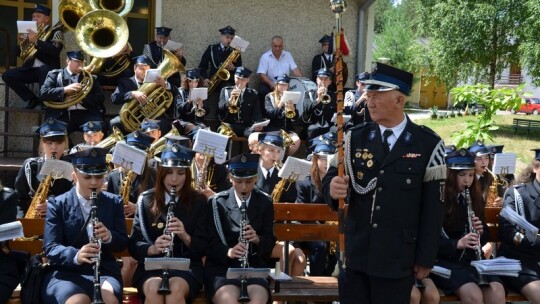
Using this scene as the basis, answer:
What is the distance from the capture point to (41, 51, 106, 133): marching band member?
10102mm

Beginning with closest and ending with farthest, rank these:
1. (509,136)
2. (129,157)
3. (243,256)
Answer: (243,256)
(129,157)
(509,136)

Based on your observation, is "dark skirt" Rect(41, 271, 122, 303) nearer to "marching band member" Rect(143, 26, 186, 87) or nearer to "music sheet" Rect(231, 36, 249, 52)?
"marching band member" Rect(143, 26, 186, 87)

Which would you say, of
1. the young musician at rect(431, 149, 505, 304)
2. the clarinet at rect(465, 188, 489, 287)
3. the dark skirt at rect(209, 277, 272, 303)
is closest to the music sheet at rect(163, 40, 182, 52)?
the young musician at rect(431, 149, 505, 304)

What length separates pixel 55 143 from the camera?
695 cm

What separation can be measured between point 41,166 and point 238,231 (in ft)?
6.40

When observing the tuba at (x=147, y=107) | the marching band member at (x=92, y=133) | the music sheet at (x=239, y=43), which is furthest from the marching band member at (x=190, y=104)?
the marching band member at (x=92, y=133)

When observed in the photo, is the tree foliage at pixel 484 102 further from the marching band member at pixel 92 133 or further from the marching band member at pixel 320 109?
the marching band member at pixel 92 133

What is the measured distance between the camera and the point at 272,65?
12609 millimetres

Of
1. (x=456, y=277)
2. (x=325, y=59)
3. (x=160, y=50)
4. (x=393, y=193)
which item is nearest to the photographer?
(x=393, y=193)

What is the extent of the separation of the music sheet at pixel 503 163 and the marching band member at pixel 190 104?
14.3 feet

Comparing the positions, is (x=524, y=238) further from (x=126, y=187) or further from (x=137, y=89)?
(x=137, y=89)

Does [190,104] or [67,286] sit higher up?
[190,104]

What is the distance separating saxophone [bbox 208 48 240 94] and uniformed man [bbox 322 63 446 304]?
24.3 feet

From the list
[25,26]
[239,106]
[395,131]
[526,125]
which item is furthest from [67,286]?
[526,125]
